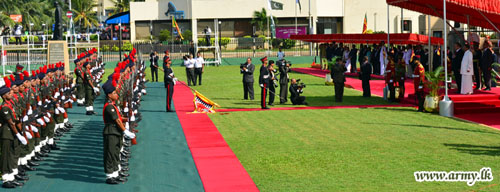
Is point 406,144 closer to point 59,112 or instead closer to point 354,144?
point 354,144

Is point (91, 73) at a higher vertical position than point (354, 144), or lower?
higher

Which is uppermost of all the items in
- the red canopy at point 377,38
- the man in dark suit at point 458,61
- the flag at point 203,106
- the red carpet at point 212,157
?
the red canopy at point 377,38

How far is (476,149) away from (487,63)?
33.6 feet

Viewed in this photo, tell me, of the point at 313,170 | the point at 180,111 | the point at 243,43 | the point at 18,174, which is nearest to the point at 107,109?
the point at 18,174

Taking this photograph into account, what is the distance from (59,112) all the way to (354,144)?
7330 mm

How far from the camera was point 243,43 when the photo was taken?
216 ft

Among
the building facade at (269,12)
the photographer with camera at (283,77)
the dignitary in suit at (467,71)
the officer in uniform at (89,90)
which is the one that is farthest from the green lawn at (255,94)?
the building facade at (269,12)

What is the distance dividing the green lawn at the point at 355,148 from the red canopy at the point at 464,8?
3665 millimetres

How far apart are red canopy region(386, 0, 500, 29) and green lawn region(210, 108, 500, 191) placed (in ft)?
12.0

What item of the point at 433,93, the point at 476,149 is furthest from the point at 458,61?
the point at 476,149

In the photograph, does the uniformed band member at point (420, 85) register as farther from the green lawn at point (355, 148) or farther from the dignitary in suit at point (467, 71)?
the dignitary in suit at point (467, 71)

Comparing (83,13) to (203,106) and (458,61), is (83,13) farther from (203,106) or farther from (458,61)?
(458,61)

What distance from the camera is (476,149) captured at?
1481 centimetres

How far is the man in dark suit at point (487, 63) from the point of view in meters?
23.8
